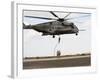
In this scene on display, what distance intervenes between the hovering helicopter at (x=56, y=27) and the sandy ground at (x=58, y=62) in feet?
0.73

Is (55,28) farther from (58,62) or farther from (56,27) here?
(58,62)

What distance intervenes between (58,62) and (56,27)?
308 mm

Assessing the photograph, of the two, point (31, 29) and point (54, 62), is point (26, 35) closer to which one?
point (31, 29)

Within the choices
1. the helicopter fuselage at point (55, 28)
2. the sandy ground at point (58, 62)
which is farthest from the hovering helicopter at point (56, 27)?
the sandy ground at point (58, 62)

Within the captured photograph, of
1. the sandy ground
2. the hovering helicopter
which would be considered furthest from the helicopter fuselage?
the sandy ground

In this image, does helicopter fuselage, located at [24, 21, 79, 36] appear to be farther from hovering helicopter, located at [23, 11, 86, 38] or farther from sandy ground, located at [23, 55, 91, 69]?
sandy ground, located at [23, 55, 91, 69]

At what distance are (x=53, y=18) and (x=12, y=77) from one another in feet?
2.00

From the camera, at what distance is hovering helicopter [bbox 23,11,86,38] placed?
1.98 meters

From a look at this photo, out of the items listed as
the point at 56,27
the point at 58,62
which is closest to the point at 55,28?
the point at 56,27

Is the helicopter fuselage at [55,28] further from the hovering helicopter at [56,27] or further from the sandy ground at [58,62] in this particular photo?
the sandy ground at [58,62]

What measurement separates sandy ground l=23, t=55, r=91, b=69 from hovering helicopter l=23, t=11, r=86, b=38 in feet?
0.73

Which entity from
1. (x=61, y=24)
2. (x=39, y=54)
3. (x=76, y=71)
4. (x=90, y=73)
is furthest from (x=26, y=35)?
(x=90, y=73)

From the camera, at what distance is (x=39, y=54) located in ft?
6.51

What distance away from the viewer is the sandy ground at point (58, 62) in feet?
6.41
